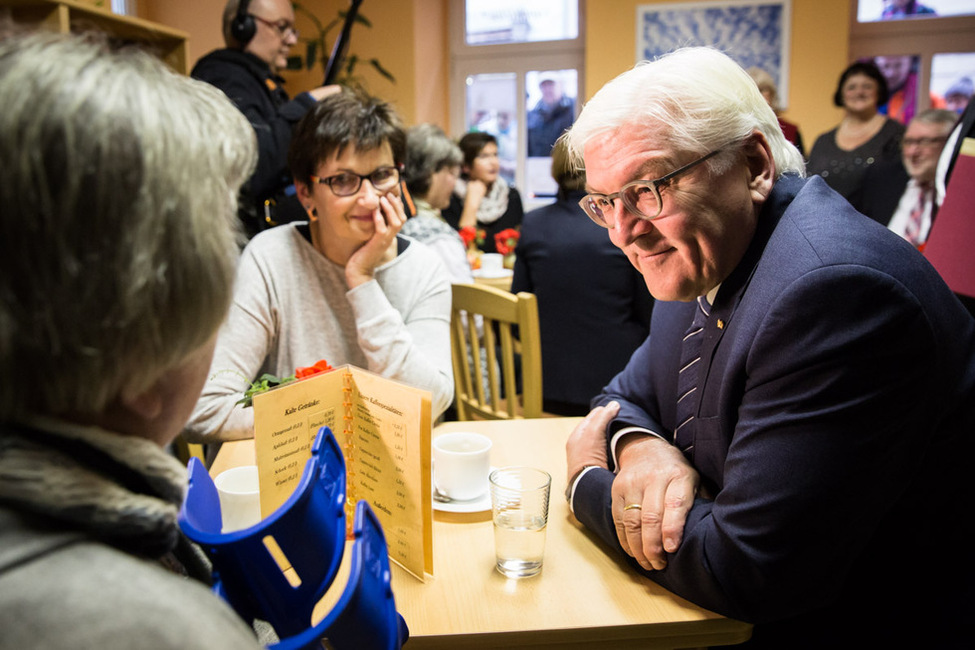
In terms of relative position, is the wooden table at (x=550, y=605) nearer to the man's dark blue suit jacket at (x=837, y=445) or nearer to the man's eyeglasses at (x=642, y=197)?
the man's dark blue suit jacket at (x=837, y=445)

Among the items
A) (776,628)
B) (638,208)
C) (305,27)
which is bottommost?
(776,628)

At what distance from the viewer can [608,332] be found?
8.34ft

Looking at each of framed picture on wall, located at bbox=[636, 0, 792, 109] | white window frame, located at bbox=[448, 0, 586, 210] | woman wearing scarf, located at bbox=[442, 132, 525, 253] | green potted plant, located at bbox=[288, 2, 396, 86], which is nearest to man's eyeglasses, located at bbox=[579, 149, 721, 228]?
woman wearing scarf, located at bbox=[442, 132, 525, 253]

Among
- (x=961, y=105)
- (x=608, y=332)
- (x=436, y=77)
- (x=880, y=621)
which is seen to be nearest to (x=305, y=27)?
(x=436, y=77)

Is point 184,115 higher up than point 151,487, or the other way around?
point 184,115

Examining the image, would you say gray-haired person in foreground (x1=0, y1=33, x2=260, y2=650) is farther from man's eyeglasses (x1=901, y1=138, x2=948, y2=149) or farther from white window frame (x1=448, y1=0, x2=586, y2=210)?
white window frame (x1=448, y1=0, x2=586, y2=210)

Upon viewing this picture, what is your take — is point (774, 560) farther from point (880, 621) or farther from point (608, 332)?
point (608, 332)

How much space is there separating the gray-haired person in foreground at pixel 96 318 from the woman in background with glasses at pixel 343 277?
1126 millimetres

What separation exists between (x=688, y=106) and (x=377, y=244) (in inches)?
34.1

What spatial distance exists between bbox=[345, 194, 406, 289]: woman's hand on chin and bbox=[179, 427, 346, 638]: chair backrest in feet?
3.56

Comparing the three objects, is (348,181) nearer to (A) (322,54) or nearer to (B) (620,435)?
(B) (620,435)

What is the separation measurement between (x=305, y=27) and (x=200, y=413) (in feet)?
20.6

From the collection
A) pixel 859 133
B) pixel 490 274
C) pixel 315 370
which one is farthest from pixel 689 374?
pixel 859 133

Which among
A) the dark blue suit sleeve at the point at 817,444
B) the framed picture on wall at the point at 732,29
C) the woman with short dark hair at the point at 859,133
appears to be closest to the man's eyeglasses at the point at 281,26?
the dark blue suit sleeve at the point at 817,444
